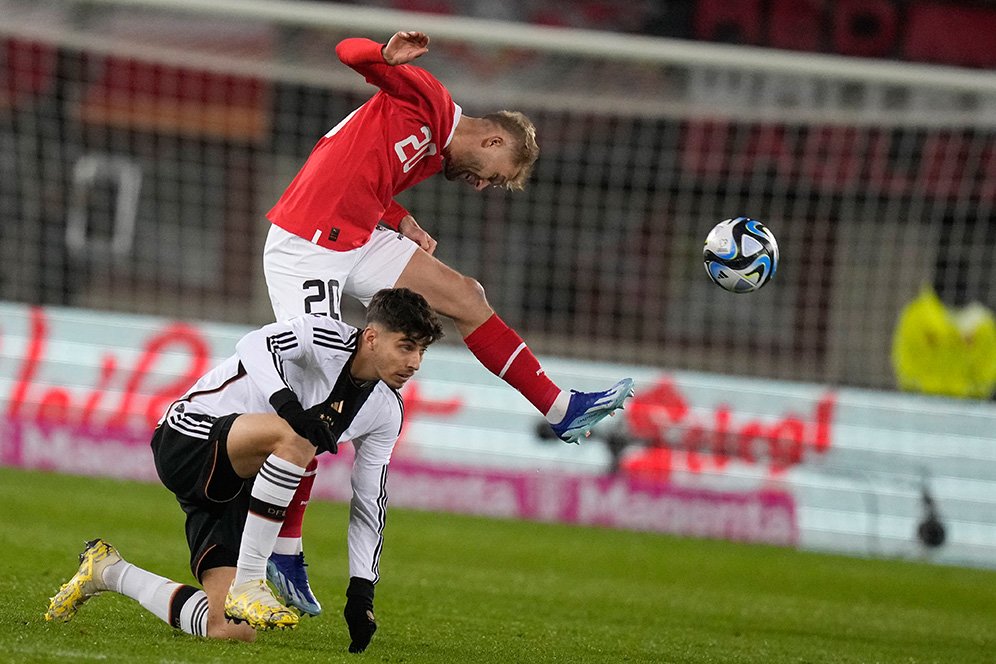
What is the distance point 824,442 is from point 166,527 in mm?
4953

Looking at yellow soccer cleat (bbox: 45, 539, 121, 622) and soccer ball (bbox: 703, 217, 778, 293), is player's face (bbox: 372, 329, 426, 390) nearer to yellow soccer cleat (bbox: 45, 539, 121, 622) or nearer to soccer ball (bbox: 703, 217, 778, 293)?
yellow soccer cleat (bbox: 45, 539, 121, 622)

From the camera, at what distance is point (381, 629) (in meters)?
5.68

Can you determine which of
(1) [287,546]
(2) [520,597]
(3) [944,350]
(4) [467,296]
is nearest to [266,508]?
(1) [287,546]

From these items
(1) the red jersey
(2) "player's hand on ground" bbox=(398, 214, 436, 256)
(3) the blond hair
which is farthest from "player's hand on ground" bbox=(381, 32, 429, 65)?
(2) "player's hand on ground" bbox=(398, 214, 436, 256)

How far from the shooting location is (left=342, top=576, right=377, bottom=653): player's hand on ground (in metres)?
4.89

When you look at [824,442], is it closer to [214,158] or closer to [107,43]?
[107,43]

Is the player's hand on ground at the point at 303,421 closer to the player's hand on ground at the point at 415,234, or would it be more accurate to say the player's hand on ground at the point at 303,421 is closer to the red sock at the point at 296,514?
the red sock at the point at 296,514

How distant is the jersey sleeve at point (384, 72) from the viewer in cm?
544

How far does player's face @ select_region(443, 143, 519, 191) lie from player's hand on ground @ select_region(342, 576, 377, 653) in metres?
1.65

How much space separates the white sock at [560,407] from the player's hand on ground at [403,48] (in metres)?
1.41

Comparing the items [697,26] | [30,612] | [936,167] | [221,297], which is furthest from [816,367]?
[30,612]

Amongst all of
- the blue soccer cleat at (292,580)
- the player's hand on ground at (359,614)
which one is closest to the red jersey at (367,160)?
the blue soccer cleat at (292,580)

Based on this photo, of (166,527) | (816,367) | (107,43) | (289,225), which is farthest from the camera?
(816,367)

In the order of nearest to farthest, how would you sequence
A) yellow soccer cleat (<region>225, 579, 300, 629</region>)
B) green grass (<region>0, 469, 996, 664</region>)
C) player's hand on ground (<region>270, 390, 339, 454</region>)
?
1. yellow soccer cleat (<region>225, 579, 300, 629</region>)
2. player's hand on ground (<region>270, 390, 339, 454</region>)
3. green grass (<region>0, 469, 996, 664</region>)
